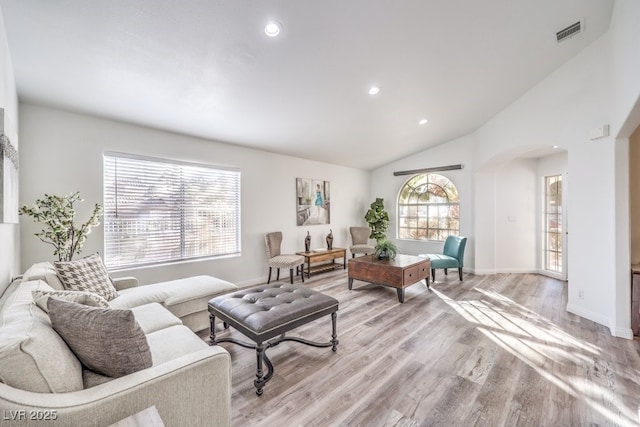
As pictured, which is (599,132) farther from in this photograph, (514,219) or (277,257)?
(277,257)

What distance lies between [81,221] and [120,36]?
2.19 metres

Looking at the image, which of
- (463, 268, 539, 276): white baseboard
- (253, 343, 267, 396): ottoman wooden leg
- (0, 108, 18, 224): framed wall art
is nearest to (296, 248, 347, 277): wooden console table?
(463, 268, 539, 276): white baseboard

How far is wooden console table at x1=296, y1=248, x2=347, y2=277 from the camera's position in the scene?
511 cm

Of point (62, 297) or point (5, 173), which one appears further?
point (5, 173)

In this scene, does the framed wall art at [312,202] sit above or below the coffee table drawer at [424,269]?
above

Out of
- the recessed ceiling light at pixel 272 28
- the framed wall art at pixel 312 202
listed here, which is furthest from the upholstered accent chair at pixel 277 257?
the recessed ceiling light at pixel 272 28

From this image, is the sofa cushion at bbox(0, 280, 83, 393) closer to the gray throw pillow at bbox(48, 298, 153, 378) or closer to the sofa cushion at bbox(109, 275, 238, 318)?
the gray throw pillow at bbox(48, 298, 153, 378)

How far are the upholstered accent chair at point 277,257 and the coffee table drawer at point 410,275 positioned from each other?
1.80 m

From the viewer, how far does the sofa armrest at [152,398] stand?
899 mm

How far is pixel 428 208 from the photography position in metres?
6.27

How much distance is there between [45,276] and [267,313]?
1.73 metres

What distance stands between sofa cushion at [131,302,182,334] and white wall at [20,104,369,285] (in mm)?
1466

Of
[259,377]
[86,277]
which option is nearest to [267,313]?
[259,377]

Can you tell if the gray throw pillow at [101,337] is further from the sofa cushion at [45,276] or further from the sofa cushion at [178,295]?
the sofa cushion at [178,295]
